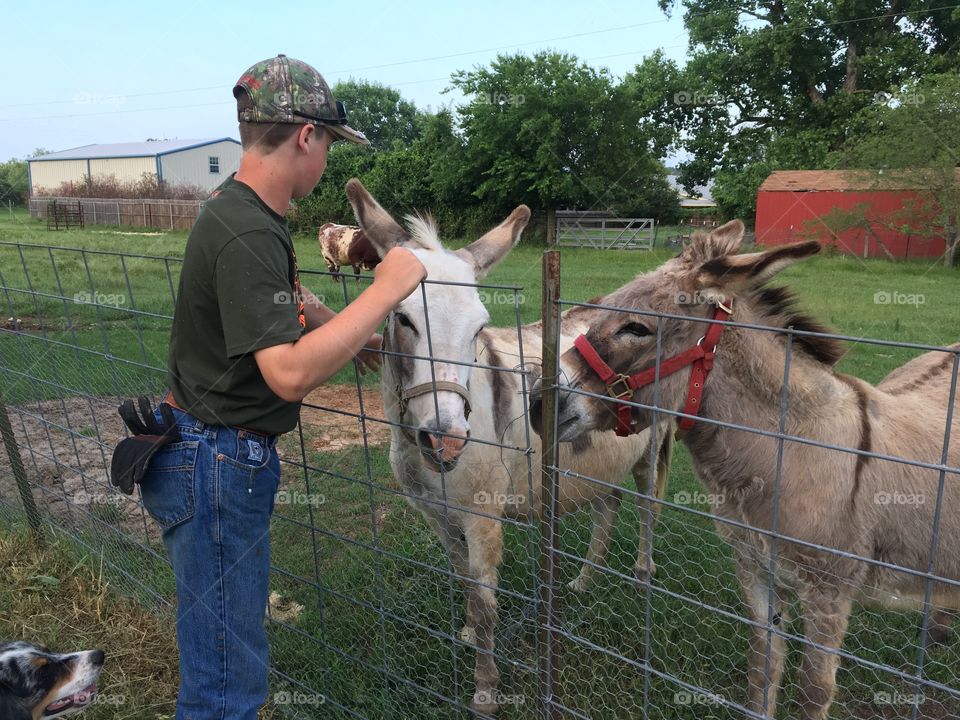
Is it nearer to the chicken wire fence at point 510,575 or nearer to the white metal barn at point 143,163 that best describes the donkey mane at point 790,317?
the chicken wire fence at point 510,575

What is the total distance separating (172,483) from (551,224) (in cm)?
2955

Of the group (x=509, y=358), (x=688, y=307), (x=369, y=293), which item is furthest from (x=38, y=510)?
(x=688, y=307)

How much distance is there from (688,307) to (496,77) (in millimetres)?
31290

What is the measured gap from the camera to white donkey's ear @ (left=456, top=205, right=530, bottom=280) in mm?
3217

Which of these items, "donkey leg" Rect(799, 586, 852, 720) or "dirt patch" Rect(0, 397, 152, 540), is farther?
"dirt patch" Rect(0, 397, 152, 540)

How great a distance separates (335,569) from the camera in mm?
4289

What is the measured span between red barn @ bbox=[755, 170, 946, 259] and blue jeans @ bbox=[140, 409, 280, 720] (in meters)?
26.5

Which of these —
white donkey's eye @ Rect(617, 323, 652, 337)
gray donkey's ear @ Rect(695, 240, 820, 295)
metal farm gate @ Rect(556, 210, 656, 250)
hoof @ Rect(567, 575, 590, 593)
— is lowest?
hoof @ Rect(567, 575, 590, 593)

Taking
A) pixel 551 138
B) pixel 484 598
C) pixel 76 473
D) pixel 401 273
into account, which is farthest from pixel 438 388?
pixel 551 138

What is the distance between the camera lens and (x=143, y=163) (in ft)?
170

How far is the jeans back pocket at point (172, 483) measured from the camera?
6.57 ft

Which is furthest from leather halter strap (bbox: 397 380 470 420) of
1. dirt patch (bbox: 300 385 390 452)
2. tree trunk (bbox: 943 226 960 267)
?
tree trunk (bbox: 943 226 960 267)

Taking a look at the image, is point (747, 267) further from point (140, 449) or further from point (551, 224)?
point (551, 224)

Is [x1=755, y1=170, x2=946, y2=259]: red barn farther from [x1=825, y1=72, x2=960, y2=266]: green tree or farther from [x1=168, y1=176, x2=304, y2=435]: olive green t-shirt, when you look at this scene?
[x1=168, y1=176, x2=304, y2=435]: olive green t-shirt
